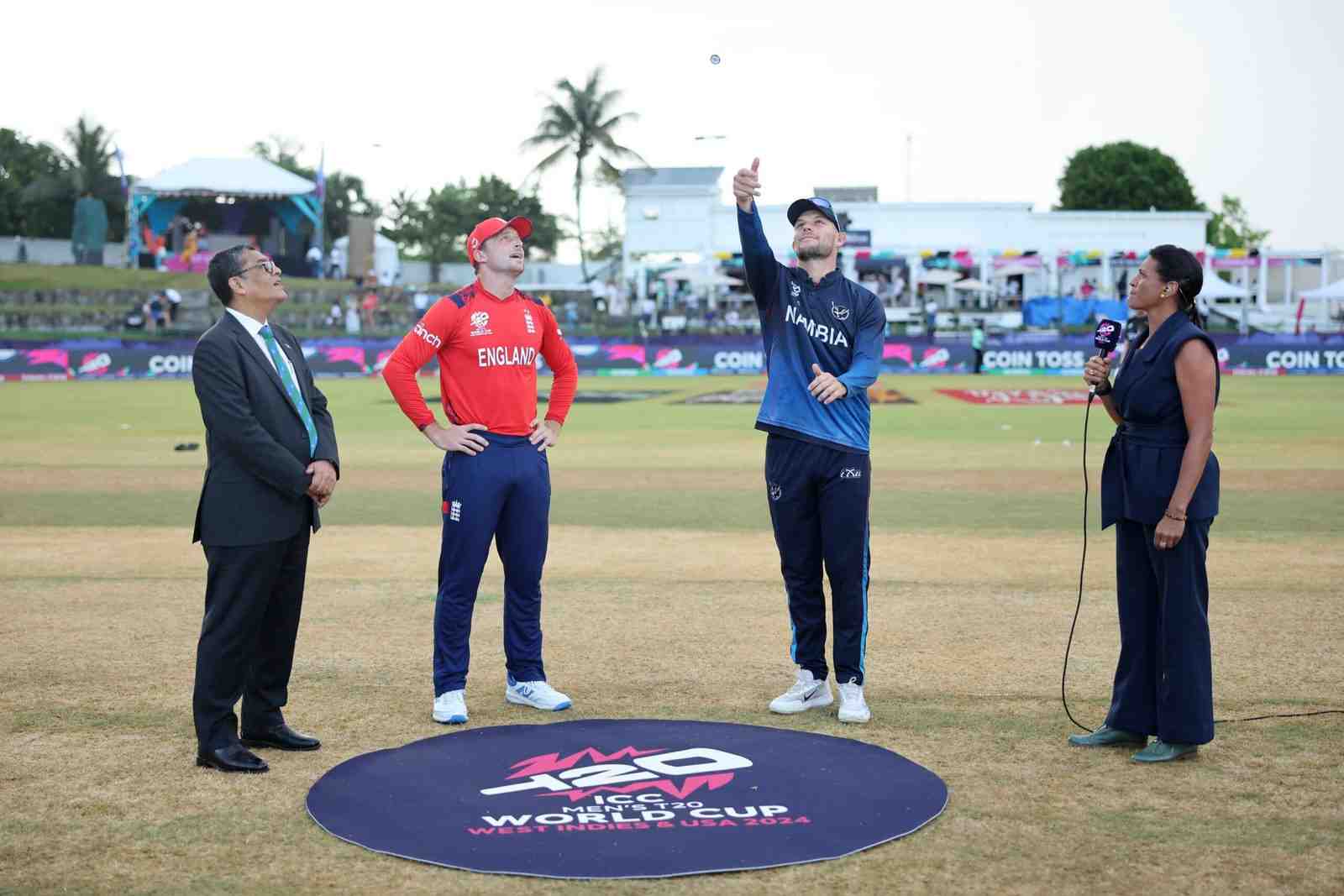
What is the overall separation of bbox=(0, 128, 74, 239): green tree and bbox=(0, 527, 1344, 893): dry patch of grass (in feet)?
243

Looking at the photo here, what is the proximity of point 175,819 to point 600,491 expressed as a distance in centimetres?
1063

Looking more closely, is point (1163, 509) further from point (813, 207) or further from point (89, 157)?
point (89, 157)

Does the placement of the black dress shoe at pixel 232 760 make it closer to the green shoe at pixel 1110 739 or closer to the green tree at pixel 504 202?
the green shoe at pixel 1110 739

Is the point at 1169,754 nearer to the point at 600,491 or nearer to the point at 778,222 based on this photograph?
the point at 600,491

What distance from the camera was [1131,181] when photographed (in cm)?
9262

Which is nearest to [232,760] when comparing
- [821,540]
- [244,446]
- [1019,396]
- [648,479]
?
[244,446]

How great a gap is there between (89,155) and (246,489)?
8213 centimetres

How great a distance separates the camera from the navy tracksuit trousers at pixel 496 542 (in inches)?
255

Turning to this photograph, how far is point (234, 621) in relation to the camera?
5.73 meters

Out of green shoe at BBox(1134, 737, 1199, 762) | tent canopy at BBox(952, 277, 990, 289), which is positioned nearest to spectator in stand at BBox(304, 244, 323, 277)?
tent canopy at BBox(952, 277, 990, 289)

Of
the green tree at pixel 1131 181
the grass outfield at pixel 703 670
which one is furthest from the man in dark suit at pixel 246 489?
the green tree at pixel 1131 181

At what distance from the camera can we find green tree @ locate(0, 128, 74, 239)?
7781 cm

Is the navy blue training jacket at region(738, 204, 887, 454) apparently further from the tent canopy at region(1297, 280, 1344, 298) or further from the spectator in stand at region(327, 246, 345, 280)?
the spectator in stand at region(327, 246, 345, 280)

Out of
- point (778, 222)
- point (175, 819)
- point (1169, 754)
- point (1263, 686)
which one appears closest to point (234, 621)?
point (175, 819)
